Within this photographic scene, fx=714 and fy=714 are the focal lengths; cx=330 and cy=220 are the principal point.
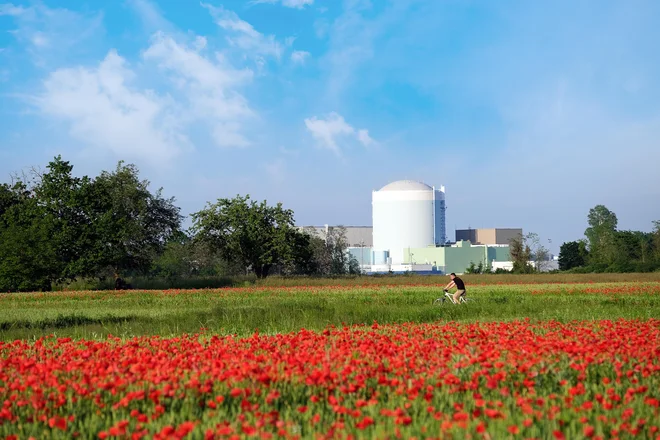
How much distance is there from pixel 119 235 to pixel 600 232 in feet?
324

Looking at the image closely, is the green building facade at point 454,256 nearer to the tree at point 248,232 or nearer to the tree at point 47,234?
the tree at point 248,232

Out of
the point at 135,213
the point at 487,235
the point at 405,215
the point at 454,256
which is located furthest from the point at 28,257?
the point at 487,235

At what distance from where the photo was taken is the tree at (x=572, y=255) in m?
117

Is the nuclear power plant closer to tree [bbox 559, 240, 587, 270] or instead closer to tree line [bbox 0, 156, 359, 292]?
tree [bbox 559, 240, 587, 270]

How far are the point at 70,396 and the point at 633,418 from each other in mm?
5457

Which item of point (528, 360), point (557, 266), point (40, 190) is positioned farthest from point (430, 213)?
point (528, 360)

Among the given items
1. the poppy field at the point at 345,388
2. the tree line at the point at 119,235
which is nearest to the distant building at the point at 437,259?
the tree line at the point at 119,235

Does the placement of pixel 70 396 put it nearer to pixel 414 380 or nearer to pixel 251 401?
pixel 251 401

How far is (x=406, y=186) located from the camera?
11719 cm

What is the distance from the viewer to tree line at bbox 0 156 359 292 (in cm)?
4791

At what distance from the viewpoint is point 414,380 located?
7.53 m

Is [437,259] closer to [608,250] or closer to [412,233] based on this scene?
[412,233]

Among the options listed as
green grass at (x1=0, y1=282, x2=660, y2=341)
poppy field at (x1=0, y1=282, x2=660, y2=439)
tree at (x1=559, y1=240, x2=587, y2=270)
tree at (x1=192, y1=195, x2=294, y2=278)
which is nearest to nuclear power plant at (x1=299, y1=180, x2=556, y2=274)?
tree at (x1=559, y1=240, x2=587, y2=270)

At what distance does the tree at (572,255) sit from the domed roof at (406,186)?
25.9 meters
